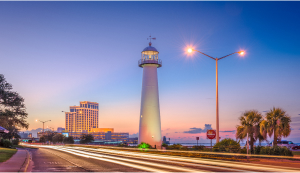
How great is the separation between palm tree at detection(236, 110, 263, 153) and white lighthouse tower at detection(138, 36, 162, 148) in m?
14.2

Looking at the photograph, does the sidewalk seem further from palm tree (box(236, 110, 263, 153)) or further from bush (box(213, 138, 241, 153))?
palm tree (box(236, 110, 263, 153))

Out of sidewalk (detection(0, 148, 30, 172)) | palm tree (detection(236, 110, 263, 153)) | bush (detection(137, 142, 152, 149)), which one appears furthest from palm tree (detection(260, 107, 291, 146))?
sidewalk (detection(0, 148, 30, 172))

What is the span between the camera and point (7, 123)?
37875 mm

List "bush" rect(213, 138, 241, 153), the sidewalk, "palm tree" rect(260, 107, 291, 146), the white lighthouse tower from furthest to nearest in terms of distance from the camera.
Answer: the white lighthouse tower
"palm tree" rect(260, 107, 291, 146)
"bush" rect(213, 138, 241, 153)
the sidewalk

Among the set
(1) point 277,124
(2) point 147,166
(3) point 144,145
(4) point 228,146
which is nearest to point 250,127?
(1) point 277,124

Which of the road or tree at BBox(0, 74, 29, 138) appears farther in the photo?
tree at BBox(0, 74, 29, 138)

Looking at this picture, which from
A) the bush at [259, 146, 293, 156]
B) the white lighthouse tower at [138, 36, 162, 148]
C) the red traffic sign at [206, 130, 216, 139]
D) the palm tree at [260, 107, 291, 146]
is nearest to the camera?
the bush at [259, 146, 293, 156]

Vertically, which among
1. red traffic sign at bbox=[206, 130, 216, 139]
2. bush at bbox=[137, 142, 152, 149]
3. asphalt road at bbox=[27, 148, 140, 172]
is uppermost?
red traffic sign at bbox=[206, 130, 216, 139]

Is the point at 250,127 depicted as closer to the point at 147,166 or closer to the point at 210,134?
the point at 210,134

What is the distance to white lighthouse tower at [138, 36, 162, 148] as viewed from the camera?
4644 cm

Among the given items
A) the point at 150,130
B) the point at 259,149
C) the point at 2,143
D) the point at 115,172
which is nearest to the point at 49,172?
the point at 115,172

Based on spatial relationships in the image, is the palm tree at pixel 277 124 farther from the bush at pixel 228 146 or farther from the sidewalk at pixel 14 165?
the sidewalk at pixel 14 165

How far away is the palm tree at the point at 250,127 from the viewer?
35562 millimetres

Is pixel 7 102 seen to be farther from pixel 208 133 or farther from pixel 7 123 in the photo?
pixel 208 133
